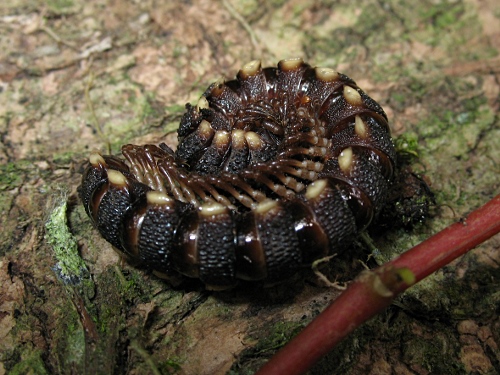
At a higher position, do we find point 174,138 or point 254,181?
point 174,138

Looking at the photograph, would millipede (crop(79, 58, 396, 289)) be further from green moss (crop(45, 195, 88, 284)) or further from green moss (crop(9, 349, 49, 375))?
green moss (crop(9, 349, 49, 375))

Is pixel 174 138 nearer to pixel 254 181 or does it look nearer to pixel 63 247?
pixel 254 181

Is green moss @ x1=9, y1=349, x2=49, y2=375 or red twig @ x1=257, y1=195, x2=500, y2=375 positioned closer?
red twig @ x1=257, y1=195, x2=500, y2=375

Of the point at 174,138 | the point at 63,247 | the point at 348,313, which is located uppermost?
the point at 174,138

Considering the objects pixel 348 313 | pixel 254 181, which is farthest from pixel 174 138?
pixel 348 313

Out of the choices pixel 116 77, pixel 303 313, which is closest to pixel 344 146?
pixel 303 313

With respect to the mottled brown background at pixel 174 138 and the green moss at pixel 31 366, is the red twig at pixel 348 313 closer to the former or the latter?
the mottled brown background at pixel 174 138

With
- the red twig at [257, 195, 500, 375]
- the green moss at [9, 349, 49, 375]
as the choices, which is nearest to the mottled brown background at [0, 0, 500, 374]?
the green moss at [9, 349, 49, 375]
